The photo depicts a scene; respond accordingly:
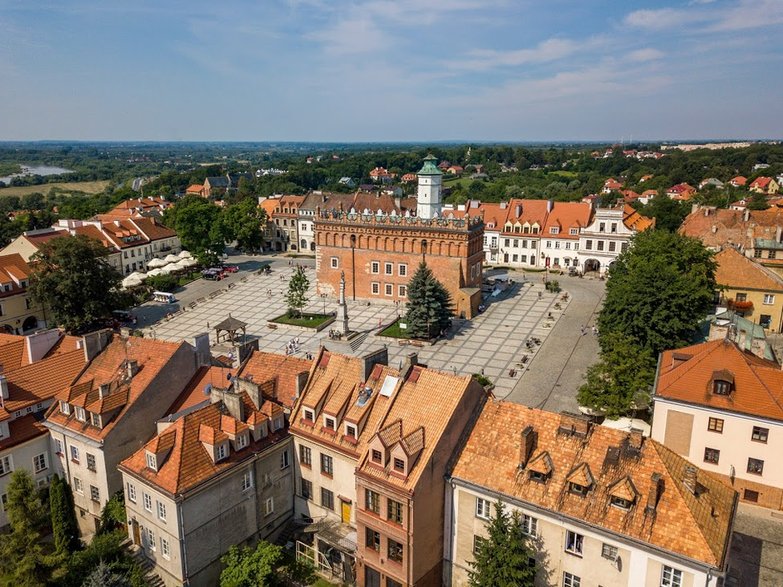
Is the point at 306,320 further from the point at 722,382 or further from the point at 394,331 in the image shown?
the point at 722,382

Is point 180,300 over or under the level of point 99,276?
under

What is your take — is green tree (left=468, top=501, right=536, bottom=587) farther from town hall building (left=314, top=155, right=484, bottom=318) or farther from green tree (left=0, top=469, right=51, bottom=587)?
town hall building (left=314, top=155, right=484, bottom=318)

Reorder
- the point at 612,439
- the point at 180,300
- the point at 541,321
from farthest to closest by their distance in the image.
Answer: the point at 180,300
the point at 541,321
the point at 612,439

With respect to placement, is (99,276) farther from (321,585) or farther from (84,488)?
(321,585)

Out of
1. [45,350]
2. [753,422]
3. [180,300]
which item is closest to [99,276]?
[180,300]

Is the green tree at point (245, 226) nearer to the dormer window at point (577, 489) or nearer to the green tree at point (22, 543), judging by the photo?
the green tree at point (22, 543)

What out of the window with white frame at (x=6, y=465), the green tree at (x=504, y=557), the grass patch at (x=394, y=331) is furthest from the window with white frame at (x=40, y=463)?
the grass patch at (x=394, y=331)

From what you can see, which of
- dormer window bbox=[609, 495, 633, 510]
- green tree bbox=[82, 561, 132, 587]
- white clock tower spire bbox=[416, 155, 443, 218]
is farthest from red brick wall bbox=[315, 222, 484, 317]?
green tree bbox=[82, 561, 132, 587]
